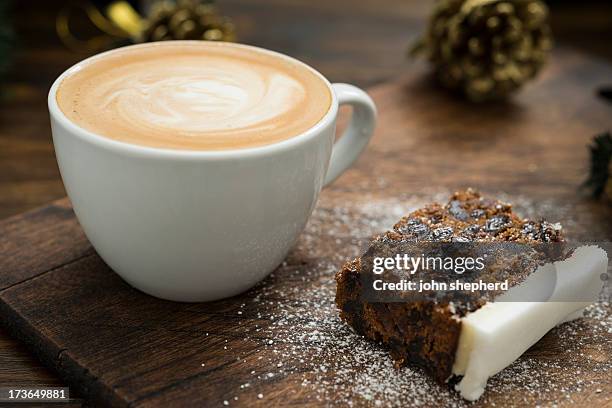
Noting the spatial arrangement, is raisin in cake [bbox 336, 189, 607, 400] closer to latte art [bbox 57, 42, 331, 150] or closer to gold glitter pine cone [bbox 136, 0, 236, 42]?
latte art [bbox 57, 42, 331, 150]

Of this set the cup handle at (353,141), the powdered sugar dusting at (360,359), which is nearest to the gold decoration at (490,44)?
the cup handle at (353,141)

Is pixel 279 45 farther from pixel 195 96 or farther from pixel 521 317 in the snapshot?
pixel 521 317

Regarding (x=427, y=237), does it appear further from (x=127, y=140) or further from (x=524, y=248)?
(x=127, y=140)

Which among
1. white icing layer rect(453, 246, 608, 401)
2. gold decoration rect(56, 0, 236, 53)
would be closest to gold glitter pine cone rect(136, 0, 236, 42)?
gold decoration rect(56, 0, 236, 53)

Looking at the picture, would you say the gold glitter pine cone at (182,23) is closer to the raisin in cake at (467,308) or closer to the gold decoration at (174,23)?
the gold decoration at (174,23)

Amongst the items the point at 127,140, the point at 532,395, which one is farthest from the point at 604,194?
the point at 127,140

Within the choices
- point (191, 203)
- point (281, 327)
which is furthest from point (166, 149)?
point (281, 327)
